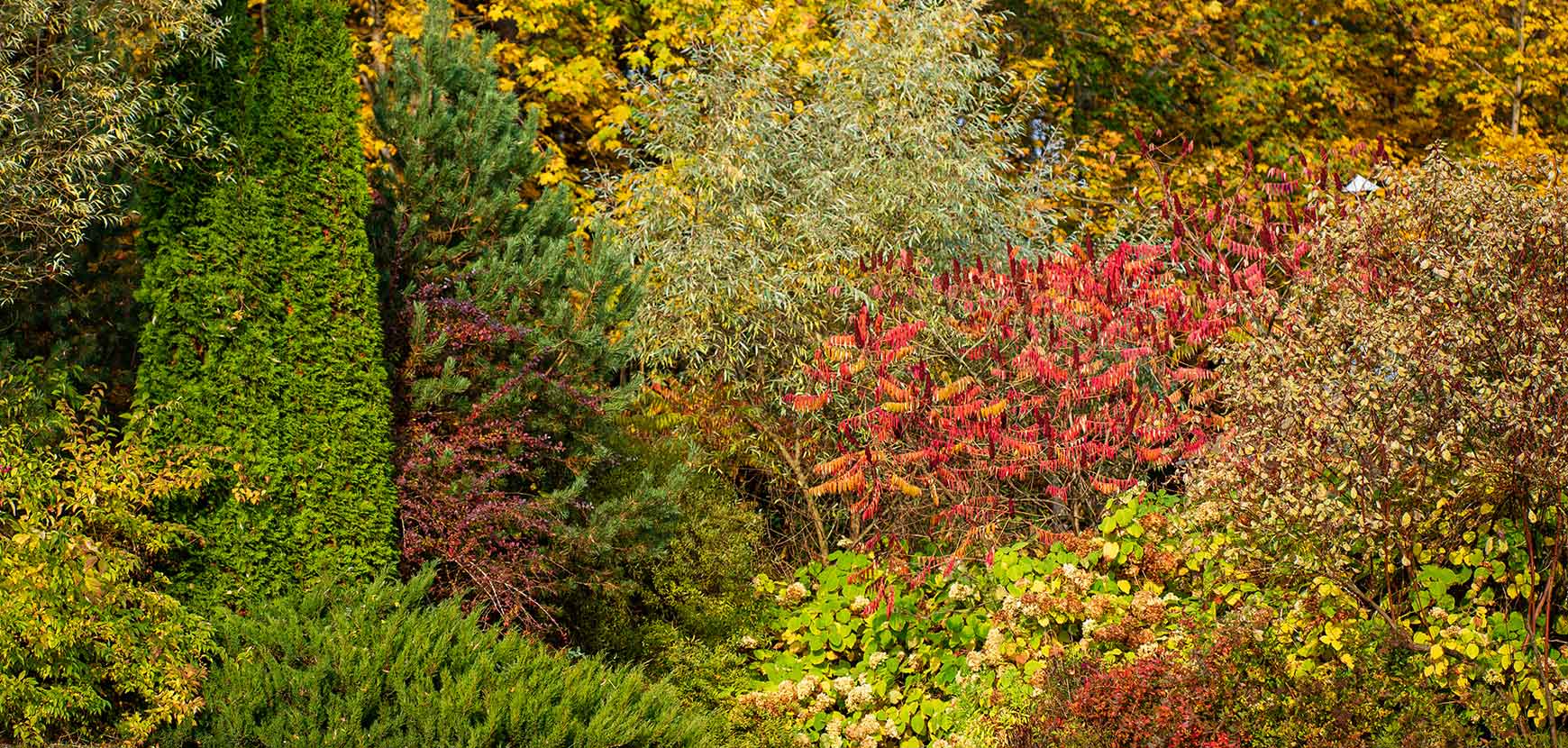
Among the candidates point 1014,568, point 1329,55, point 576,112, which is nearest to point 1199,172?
point 1329,55

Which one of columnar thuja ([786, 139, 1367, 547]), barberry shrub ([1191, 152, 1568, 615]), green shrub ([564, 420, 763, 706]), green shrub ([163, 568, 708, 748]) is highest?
barberry shrub ([1191, 152, 1568, 615])

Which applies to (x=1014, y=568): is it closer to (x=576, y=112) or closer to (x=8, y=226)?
(x=8, y=226)

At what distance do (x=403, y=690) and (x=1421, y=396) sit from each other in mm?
4243

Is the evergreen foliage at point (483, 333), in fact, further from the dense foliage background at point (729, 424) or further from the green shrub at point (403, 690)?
the green shrub at point (403, 690)

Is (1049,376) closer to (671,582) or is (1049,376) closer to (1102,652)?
(1102,652)

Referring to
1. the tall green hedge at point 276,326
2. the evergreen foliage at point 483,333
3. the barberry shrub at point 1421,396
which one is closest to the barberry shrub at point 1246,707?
the barberry shrub at point 1421,396

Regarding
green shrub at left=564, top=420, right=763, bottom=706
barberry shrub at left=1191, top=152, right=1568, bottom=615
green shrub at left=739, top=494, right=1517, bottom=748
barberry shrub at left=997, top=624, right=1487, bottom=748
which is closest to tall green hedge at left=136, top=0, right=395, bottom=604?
green shrub at left=564, top=420, right=763, bottom=706

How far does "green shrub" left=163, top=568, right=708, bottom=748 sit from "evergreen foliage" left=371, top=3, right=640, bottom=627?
1.09 meters

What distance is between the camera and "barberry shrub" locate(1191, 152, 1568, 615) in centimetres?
546

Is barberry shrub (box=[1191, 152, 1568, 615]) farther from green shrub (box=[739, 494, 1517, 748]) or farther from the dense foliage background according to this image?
green shrub (box=[739, 494, 1517, 748])

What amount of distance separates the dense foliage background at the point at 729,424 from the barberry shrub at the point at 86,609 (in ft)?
0.09

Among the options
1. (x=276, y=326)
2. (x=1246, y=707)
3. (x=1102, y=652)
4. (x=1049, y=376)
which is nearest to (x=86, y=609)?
(x=276, y=326)

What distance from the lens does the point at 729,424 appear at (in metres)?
10.6

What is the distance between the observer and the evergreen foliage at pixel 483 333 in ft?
26.1
